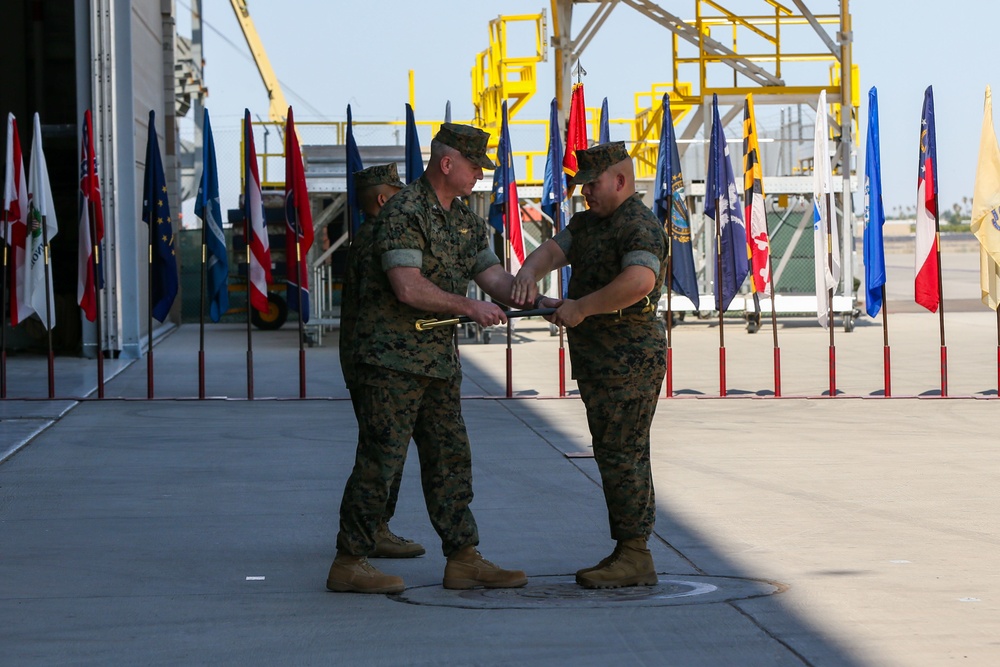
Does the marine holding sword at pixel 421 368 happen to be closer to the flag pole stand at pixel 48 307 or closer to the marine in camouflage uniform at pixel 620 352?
the marine in camouflage uniform at pixel 620 352

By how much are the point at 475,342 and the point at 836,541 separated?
16.5m

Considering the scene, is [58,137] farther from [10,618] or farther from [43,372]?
[10,618]

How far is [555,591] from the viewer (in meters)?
6.33

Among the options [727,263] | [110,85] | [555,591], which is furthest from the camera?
[110,85]

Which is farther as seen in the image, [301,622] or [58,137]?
[58,137]

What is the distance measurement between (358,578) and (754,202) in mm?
9695

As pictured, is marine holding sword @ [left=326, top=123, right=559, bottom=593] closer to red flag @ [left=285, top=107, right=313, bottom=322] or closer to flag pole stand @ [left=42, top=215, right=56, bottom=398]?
red flag @ [left=285, top=107, right=313, bottom=322]

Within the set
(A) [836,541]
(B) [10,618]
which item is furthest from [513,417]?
(B) [10,618]

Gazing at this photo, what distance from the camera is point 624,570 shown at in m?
6.35

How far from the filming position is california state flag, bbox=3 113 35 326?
583 inches

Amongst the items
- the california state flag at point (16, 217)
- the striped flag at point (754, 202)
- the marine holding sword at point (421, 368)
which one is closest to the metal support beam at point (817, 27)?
the striped flag at point (754, 202)

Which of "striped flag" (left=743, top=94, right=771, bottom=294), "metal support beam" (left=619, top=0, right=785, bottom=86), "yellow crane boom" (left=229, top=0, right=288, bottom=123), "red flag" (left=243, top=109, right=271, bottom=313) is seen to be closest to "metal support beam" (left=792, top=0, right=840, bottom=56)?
"metal support beam" (left=619, top=0, right=785, bottom=86)

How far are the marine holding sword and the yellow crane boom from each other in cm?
6144

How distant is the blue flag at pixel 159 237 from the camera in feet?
47.6
